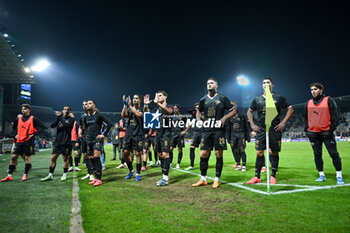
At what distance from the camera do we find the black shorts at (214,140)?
203 inches

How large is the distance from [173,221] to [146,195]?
1.65 metres

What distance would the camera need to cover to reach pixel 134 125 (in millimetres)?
6594

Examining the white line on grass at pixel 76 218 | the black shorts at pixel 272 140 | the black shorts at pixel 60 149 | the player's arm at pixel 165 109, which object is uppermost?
the player's arm at pixel 165 109

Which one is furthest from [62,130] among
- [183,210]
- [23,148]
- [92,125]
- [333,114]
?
[333,114]

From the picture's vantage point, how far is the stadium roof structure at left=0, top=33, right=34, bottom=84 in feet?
77.3

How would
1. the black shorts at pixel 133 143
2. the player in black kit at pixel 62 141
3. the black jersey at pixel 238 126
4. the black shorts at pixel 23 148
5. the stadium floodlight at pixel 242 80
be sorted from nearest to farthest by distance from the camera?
the black shorts at pixel 133 143, the black shorts at pixel 23 148, the player in black kit at pixel 62 141, the black jersey at pixel 238 126, the stadium floodlight at pixel 242 80

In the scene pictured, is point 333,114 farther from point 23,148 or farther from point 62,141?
point 23,148

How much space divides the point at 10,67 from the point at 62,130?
28000mm

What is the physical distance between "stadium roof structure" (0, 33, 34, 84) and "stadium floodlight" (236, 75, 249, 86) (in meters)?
49.7

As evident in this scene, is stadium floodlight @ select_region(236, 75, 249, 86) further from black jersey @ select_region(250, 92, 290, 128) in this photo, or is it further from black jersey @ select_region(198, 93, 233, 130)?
black jersey @ select_region(198, 93, 233, 130)

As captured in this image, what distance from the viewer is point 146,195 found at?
4.48m

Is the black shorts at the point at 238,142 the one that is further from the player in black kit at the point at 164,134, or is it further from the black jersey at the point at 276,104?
the player in black kit at the point at 164,134

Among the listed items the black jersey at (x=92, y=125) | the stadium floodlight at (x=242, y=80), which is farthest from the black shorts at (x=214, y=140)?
the stadium floodlight at (x=242, y=80)

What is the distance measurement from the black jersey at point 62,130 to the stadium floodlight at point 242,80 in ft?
197
